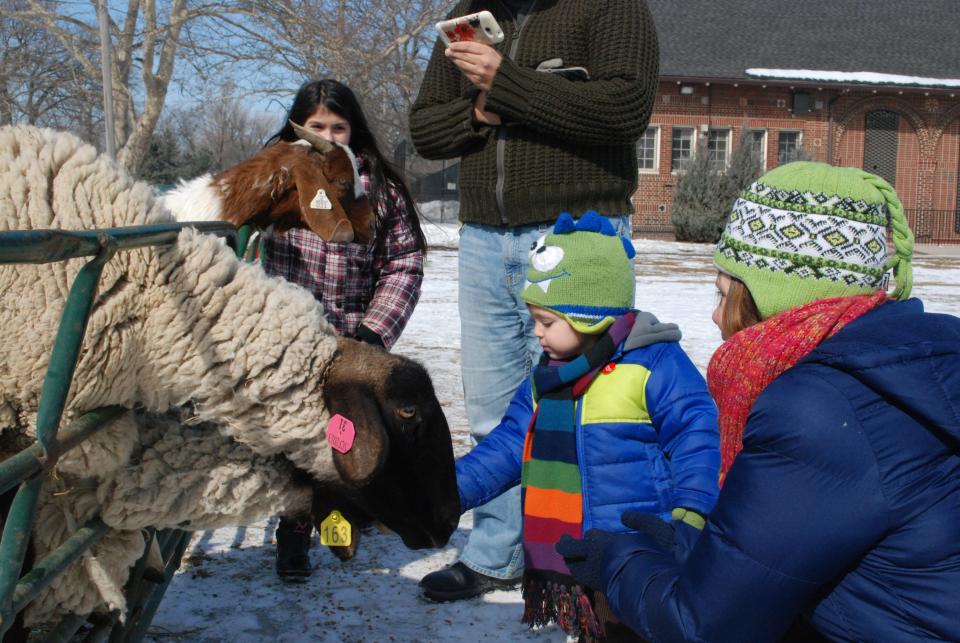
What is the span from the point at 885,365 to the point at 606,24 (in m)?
2.15

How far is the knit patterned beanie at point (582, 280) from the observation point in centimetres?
245

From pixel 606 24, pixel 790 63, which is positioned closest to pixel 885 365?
pixel 606 24

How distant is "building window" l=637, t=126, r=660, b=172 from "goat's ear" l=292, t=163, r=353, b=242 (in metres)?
28.4

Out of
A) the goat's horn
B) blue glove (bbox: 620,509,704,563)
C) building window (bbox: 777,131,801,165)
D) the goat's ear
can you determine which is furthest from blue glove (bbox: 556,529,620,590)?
building window (bbox: 777,131,801,165)

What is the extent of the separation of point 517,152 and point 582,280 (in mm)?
990

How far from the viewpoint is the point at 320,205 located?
3.77 m

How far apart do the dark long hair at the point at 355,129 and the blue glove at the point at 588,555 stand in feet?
7.23

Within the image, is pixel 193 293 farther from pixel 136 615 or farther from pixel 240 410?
pixel 136 615

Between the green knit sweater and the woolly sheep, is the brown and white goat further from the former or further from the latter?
the woolly sheep

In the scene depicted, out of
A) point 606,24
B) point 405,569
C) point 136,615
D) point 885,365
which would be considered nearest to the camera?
point 885,365

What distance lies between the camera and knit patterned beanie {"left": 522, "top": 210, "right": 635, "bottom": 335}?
245 cm

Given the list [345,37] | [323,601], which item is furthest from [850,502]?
[345,37]

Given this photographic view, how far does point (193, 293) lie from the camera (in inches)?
87.8

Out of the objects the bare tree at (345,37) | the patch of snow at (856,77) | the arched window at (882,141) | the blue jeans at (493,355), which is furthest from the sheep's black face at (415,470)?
the arched window at (882,141)
